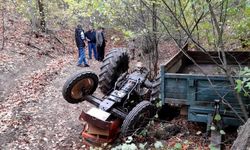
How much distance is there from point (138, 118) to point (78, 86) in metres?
1.55

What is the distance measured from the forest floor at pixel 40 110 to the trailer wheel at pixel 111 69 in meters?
1.04

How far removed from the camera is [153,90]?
628 cm

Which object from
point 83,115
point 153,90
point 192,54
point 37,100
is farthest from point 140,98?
point 37,100

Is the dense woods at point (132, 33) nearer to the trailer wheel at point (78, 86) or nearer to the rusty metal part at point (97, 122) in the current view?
the trailer wheel at point (78, 86)

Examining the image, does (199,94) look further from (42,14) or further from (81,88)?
(42,14)

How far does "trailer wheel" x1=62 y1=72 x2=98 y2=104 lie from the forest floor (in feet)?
2.95

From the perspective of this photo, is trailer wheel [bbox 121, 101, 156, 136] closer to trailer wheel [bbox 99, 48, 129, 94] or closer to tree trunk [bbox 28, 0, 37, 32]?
trailer wheel [bbox 99, 48, 129, 94]

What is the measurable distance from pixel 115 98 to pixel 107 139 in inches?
33.2

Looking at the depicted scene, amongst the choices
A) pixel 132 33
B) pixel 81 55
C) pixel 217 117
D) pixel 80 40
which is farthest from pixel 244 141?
pixel 80 40

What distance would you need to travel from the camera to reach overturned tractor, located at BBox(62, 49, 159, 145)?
217 inches

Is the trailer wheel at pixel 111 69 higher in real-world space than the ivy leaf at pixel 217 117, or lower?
higher

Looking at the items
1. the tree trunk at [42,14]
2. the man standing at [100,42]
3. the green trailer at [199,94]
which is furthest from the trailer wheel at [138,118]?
the tree trunk at [42,14]

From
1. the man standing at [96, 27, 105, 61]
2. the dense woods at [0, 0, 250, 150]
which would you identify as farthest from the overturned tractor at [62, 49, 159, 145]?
the man standing at [96, 27, 105, 61]

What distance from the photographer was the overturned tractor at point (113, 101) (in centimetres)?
550
